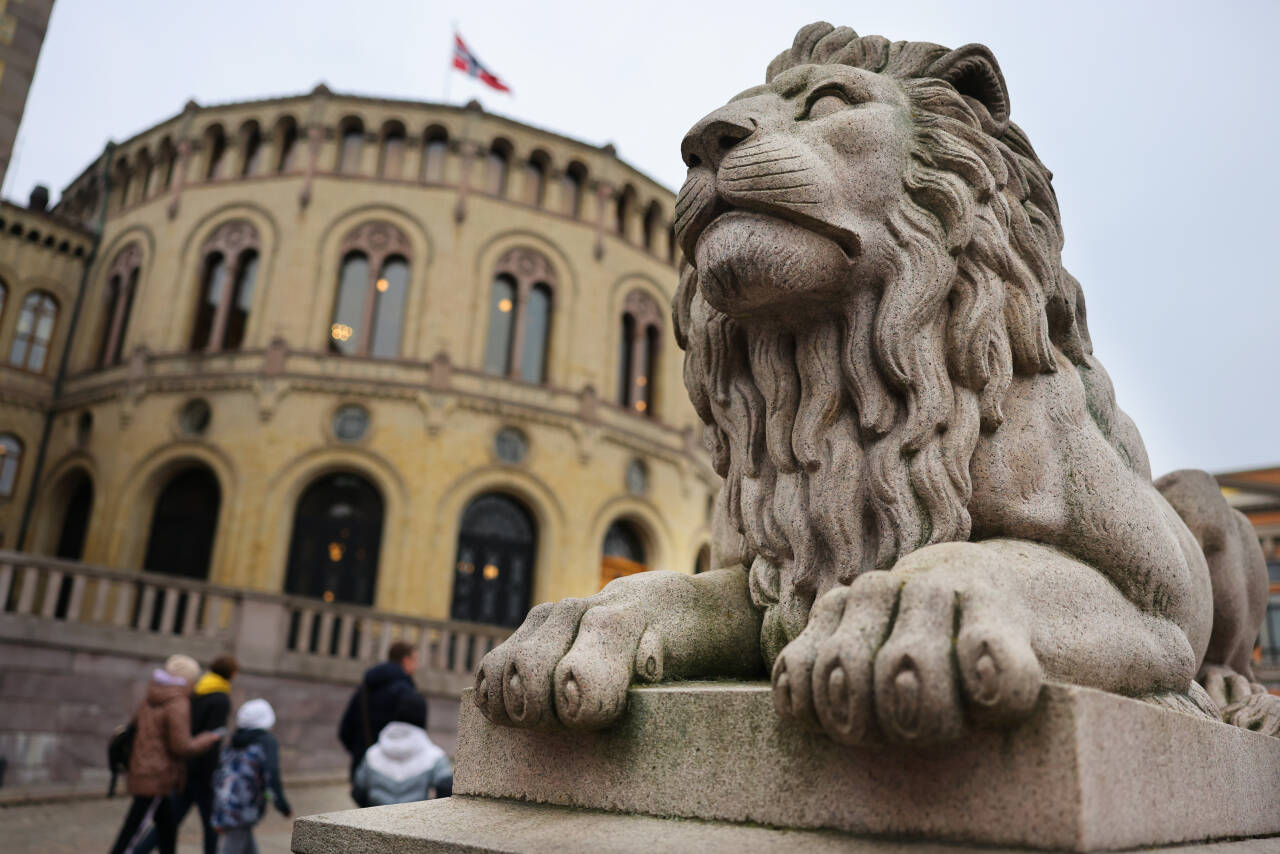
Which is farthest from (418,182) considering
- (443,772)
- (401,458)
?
(443,772)

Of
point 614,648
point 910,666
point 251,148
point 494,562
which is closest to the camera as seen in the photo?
point 910,666

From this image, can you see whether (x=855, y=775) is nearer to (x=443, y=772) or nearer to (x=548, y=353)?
(x=443, y=772)

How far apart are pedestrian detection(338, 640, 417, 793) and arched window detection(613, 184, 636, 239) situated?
720 inches

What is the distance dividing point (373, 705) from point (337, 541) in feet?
46.0

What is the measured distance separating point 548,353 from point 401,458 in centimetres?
428

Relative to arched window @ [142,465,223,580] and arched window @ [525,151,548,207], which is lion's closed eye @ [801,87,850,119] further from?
arched window @ [525,151,548,207]

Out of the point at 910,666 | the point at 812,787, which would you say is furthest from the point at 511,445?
the point at 910,666

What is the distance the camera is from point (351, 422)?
64.8 feet

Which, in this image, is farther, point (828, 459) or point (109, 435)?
point (109, 435)

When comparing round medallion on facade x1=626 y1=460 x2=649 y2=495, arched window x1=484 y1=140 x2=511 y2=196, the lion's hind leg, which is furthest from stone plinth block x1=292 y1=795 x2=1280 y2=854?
arched window x1=484 y1=140 x2=511 y2=196

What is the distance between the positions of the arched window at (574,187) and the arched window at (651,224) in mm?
1856

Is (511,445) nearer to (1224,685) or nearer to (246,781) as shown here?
(246,781)

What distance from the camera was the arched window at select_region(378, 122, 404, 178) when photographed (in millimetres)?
21562

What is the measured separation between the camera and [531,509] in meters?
20.2
